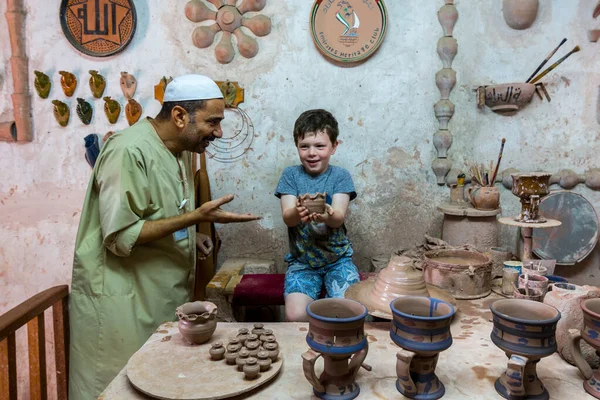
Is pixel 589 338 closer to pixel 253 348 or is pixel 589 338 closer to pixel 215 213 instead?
pixel 253 348

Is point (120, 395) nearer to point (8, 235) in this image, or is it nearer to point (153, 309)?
point (153, 309)

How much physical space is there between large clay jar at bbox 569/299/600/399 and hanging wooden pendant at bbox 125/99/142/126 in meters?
2.99

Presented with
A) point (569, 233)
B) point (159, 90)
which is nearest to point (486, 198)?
point (569, 233)

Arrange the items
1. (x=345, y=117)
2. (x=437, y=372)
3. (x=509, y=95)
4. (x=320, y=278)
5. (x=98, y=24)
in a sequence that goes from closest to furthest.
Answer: (x=437, y=372)
(x=320, y=278)
(x=509, y=95)
(x=98, y=24)
(x=345, y=117)

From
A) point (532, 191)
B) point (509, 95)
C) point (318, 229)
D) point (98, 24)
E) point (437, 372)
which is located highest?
point (98, 24)

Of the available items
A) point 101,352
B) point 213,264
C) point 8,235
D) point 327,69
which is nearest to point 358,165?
point 327,69

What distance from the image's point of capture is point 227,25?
10.5ft

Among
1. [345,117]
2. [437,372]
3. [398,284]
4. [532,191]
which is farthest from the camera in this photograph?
[345,117]

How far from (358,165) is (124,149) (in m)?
1.85

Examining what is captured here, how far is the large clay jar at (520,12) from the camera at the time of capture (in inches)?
121

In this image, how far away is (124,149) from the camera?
2021mm

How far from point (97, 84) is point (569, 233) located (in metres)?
3.55

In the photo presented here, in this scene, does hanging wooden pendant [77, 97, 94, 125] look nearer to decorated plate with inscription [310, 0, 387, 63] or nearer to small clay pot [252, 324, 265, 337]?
decorated plate with inscription [310, 0, 387, 63]

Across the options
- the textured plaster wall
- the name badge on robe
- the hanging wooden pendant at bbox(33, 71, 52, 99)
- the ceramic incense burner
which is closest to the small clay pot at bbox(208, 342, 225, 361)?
the name badge on robe
